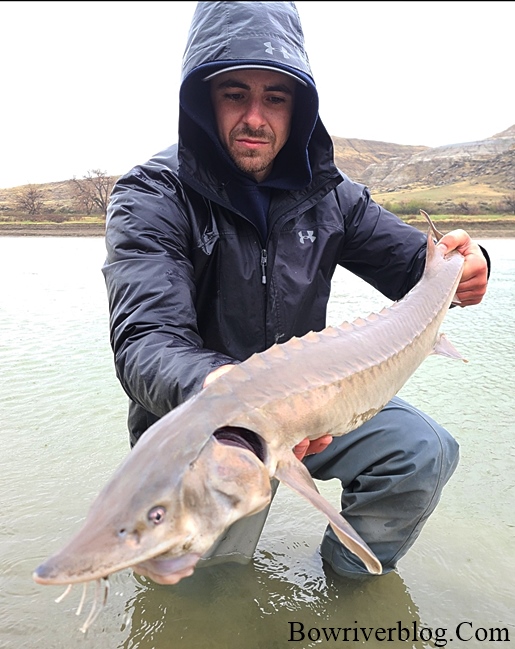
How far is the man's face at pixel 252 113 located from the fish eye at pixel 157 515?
1812 millimetres

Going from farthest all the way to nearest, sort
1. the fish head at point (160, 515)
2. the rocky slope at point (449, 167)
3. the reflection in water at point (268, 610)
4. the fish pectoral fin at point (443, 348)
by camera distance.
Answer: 1. the rocky slope at point (449, 167)
2. the fish pectoral fin at point (443, 348)
3. the reflection in water at point (268, 610)
4. the fish head at point (160, 515)

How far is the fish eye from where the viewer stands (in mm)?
1166

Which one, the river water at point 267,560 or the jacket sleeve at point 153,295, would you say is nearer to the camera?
the jacket sleeve at point 153,295

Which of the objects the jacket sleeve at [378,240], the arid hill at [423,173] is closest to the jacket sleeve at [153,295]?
the jacket sleeve at [378,240]

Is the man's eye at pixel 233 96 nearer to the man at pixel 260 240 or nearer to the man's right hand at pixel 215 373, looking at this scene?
the man at pixel 260 240

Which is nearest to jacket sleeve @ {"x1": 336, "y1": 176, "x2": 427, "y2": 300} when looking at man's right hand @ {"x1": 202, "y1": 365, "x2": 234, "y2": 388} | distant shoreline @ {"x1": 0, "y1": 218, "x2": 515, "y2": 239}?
man's right hand @ {"x1": 202, "y1": 365, "x2": 234, "y2": 388}

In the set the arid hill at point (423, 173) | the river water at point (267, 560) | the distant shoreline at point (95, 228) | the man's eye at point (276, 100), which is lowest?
the arid hill at point (423, 173)

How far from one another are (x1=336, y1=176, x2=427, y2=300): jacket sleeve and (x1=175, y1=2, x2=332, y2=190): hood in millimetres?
326

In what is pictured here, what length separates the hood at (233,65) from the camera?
7.81 ft

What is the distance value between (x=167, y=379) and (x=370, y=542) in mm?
1181

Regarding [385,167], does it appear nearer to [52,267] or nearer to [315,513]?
[52,267]

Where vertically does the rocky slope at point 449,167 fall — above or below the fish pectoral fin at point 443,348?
below

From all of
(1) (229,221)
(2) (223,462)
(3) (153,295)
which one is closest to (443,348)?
(1) (229,221)

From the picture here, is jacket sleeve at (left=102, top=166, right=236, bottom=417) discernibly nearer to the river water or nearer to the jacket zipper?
the jacket zipper
